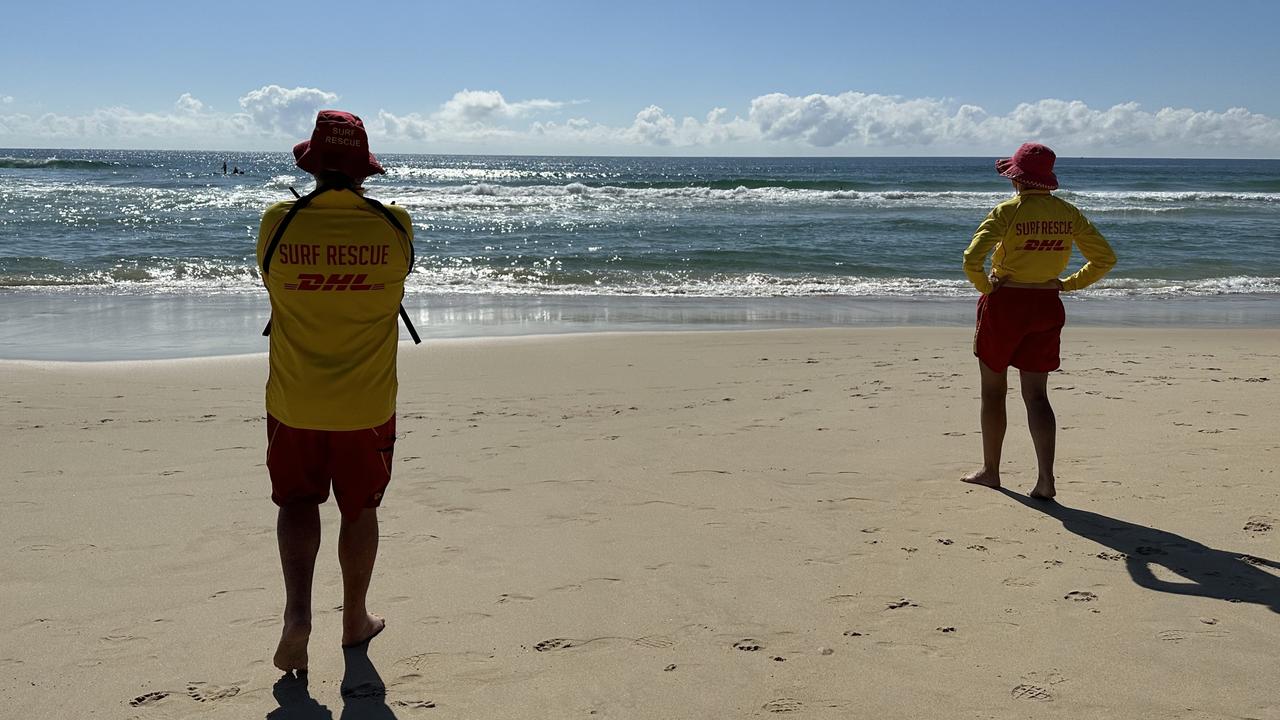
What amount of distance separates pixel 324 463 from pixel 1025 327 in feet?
11.2

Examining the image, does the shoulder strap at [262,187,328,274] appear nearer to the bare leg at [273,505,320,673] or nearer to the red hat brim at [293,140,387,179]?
the red hat brim at [293,140,387,179]

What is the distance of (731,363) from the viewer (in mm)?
8836

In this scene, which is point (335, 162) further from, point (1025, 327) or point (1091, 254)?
point (1091, 254)

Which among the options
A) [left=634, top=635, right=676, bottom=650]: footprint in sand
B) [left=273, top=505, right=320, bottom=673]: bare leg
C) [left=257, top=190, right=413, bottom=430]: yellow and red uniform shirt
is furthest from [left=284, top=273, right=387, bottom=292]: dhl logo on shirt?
[left=634, top=635, right=676, bottom=650]: footprint in sand

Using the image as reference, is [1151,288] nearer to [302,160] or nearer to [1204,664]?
[1204,664]

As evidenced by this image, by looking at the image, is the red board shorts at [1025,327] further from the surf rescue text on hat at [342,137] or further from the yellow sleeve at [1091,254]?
the surf rescue text on hat at [342,137]

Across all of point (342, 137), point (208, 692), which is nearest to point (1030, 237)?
point (342, 137)

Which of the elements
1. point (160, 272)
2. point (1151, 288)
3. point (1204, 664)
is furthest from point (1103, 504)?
point (160, 272)

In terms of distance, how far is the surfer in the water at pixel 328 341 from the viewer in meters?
2.80

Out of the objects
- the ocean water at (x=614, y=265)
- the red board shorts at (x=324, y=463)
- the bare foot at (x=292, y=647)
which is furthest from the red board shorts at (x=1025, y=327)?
the ocean water at (x=614, y=265)

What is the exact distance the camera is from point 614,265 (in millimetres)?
18844

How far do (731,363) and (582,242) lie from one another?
14483mm

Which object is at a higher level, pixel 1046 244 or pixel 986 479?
pixel 1046 244

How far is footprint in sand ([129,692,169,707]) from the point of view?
115 inches
